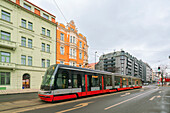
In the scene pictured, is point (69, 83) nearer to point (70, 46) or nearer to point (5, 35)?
point (5, 35)

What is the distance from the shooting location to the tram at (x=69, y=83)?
8852 millimetres

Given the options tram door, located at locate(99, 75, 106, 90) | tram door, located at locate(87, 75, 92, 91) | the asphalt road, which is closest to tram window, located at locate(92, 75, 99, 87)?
tram door, located at locate(87, 75, 92, 91)

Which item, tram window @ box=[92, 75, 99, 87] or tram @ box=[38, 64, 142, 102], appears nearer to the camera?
tram @ box=[38, 64, 142, 102]

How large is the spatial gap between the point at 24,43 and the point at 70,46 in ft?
37.2

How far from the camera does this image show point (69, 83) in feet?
33.5

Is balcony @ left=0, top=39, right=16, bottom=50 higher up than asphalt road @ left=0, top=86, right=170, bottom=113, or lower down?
higher up

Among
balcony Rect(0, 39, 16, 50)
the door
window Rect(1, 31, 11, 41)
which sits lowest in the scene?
the door

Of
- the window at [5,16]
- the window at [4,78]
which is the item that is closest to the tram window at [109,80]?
the window at [4,78]

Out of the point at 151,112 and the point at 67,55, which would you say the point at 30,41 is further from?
the point at 151,112

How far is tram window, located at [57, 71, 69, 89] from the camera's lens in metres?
9.30

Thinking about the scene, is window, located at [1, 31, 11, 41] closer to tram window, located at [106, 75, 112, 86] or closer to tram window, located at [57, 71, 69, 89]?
tram window, located at [57, 71, 69, 89]

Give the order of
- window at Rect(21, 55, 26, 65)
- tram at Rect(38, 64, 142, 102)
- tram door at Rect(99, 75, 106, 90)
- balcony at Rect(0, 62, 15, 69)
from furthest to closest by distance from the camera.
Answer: window at Rect(21, 55, 26, 65) → balcony at Rect(0, 62, 15, 69) → tram door at Rect(99, 75, 106, 90) → tram at Rect(38, 64, 142, 102)

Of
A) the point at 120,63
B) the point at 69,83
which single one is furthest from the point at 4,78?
the point at 120,63

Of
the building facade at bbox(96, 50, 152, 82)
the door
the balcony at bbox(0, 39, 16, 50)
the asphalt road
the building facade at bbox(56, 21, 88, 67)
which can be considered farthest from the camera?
the building facade at bbox(96, 50, 152, 82)
